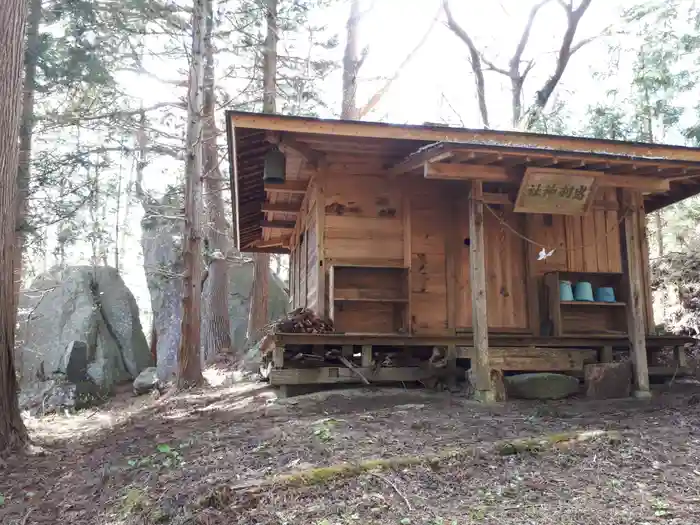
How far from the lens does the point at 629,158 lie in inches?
293

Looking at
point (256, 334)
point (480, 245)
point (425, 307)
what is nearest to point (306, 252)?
point (425, 307)

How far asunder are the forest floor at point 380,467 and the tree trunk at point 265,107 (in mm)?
9892

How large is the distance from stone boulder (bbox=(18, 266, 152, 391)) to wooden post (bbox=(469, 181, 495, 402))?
13127 mm

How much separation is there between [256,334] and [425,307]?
8993mm

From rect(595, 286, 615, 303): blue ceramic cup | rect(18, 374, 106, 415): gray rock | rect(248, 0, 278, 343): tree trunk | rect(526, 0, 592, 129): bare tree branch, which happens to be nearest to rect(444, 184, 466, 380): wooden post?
rect(595, 286, 615, 303): blue ceramic cup

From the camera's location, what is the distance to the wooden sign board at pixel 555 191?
7.63 meters

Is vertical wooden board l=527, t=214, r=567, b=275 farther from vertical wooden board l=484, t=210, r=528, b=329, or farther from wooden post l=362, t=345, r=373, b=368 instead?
wooden post l=362, t=345, r=373, b=368

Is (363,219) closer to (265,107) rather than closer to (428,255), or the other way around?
(428,255)

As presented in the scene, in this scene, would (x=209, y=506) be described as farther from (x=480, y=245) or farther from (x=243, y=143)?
(x=243, y=143)

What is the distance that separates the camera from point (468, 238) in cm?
920

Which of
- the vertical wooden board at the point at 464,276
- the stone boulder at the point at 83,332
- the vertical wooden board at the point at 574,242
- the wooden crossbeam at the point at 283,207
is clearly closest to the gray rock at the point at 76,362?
the stone boulder at the point at 83,332

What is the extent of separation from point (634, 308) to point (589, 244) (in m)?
1.86

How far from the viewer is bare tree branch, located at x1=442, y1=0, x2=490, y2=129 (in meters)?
22.1

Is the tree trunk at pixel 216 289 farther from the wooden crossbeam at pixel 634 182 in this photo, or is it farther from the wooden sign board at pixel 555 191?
the wooden crossbeam at pixel 634 182
